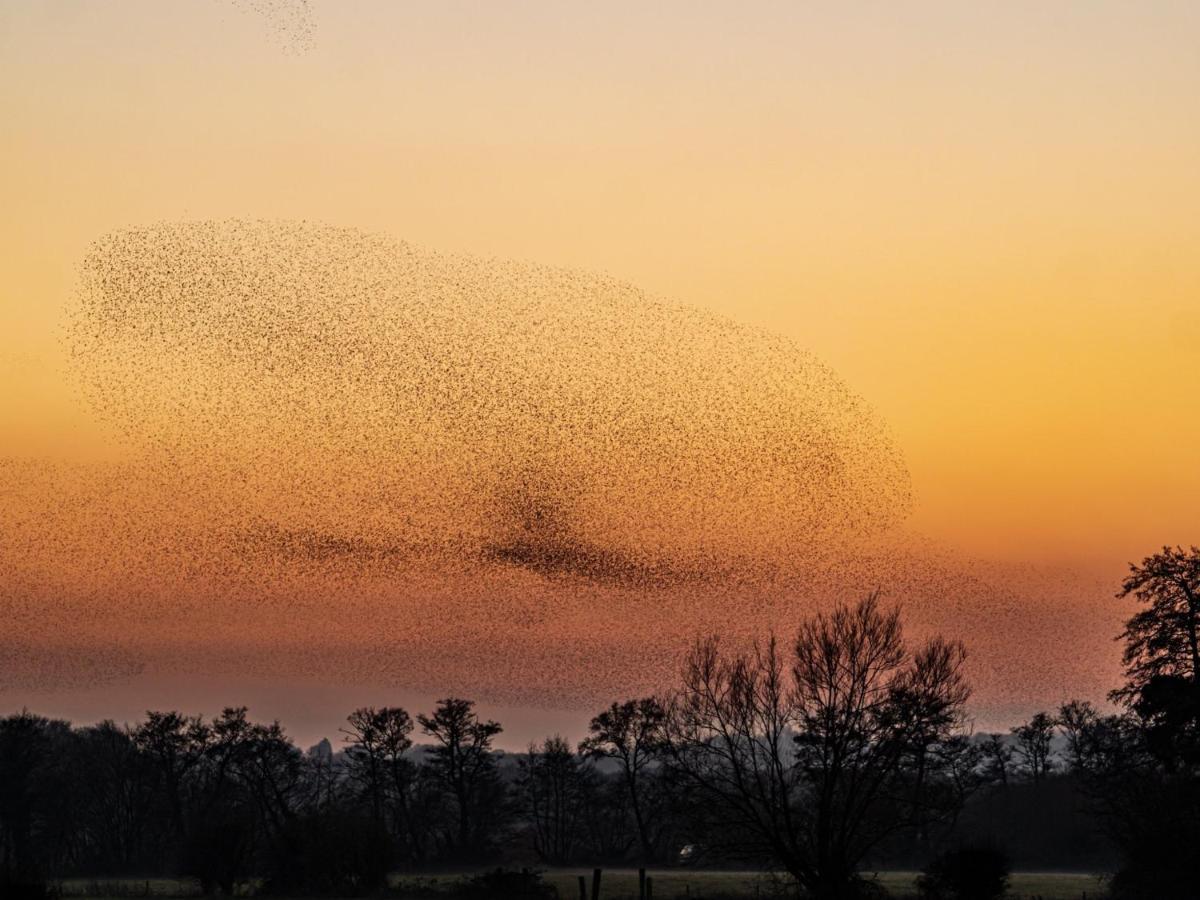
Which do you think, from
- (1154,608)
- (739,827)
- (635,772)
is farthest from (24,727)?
(1154,608)

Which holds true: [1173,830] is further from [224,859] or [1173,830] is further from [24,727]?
[24,727]

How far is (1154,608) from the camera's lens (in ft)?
176

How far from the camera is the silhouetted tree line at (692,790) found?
2007 inches

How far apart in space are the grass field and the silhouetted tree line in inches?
95.7

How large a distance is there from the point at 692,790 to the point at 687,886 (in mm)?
17614

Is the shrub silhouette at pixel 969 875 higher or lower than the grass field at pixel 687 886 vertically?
higher

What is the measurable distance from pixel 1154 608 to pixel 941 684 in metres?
9.66

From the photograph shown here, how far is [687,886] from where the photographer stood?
218 ft

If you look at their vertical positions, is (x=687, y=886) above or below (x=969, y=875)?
below

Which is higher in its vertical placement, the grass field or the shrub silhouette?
the shrub silhouette

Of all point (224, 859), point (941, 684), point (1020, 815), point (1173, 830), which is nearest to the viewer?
point (1173, 830)

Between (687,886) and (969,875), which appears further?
(687,886)

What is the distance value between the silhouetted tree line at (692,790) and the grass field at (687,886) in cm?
243

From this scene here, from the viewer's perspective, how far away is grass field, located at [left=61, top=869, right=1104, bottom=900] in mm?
64188
